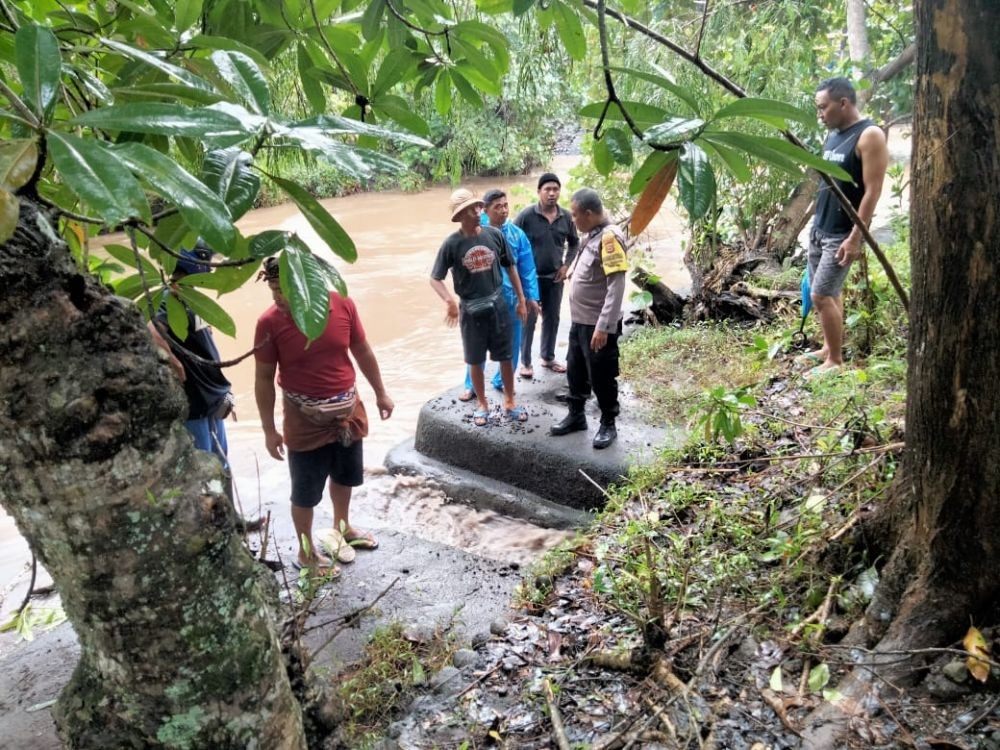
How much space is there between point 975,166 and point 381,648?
245 cm

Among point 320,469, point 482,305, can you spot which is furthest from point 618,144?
point 482,305

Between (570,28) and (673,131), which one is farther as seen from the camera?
(570,28)

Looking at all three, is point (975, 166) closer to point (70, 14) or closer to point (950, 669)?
point (950, 669)

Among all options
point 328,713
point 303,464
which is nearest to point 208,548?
point 328,713

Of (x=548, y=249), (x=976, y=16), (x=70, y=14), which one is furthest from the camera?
(x=548, y=249)

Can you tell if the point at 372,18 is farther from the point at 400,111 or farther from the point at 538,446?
the point at 538,446

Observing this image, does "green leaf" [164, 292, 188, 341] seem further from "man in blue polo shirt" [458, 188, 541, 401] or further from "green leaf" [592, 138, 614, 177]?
"man in blue polo shirt" [458, 188, 541, 401]

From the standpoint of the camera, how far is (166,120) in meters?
0.81

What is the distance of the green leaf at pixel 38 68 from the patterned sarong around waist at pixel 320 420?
248 cm

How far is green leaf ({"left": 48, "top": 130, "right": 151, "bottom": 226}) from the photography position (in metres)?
0.69

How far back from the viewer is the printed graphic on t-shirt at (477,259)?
4.29 m

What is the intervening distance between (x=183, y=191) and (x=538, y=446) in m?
3.69

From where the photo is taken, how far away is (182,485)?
1.12 metres

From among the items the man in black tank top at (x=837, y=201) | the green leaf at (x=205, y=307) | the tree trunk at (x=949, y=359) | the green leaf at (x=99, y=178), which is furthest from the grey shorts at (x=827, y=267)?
the green leaf at (x=99, y=178)
